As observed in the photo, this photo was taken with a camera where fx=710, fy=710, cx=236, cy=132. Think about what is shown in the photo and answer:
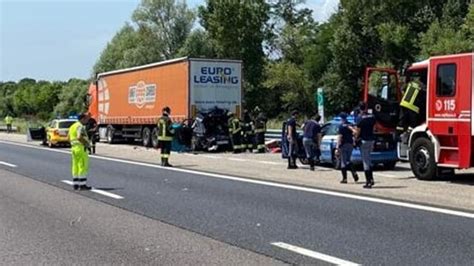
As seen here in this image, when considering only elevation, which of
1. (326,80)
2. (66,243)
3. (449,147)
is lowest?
(66,243)

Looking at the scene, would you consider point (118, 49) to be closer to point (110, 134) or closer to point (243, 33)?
point (243, 33)

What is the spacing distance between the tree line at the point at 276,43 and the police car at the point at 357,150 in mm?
33758

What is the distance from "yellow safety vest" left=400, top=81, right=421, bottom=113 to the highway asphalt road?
4148mm

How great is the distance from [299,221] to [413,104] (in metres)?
7.79

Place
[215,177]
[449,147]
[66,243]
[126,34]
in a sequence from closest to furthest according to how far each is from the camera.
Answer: [66,243], [449,147], [215,177], [126,34]

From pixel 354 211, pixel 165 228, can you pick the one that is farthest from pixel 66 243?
pixel 354 211

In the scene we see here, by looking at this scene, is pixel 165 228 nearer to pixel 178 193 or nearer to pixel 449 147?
pixel 178 193

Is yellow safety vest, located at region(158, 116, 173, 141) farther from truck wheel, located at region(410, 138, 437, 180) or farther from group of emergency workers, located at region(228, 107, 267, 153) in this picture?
truck wheel, located at region(410, 138, 437, 180)

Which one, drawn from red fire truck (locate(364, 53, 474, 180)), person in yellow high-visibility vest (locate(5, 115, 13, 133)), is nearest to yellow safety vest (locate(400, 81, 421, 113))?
red fire truck (locate(364, 53, 474, 180))

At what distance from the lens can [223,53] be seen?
77.0m

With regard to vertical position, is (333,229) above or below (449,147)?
below

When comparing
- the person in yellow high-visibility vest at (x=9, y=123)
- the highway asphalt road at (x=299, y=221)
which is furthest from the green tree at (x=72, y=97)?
the highway asphalt road at (x=299, y=221)

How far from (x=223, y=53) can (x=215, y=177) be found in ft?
195

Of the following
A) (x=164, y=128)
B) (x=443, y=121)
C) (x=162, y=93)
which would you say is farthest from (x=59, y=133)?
(x=443, y=121)
